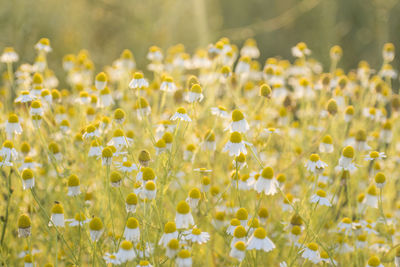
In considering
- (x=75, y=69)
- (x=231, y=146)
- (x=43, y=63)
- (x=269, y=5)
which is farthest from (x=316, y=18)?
(x=231, y=146)

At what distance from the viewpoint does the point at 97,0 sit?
617 centimetres

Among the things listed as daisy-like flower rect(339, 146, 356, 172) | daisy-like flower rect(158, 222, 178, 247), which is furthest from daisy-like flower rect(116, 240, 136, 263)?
daisy-like flower rect(339, 146, 356, 172)

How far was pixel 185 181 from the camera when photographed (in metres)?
2.40

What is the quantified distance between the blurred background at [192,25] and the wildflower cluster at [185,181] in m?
1.78

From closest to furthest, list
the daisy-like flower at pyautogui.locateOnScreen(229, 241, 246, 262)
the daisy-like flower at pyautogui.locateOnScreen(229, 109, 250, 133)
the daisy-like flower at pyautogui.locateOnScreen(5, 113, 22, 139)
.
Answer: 1. the daisy-like flower at pyautogui.locateOnScreen(229, 241, 246, 262)
2. the daisy-like flower at pyautogui.locateOnScreen(229, 109, 250, 133)
3. the daisy-like flower at pyautogui.locateOnScreen(5, 113, 22, 139)

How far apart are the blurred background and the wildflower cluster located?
178 cm

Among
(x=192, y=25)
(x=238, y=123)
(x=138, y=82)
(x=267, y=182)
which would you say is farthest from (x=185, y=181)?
(x=192, y=25)

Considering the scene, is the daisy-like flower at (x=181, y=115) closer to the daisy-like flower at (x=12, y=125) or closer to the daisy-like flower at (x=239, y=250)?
the daisy-like flower at (x=239, y=250)

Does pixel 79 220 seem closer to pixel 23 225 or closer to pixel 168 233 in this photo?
pixel 23 225

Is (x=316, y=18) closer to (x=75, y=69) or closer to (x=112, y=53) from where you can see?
(x=112, y=53)

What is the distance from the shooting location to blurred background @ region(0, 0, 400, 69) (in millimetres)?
4770

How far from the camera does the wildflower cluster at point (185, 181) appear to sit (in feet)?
5.07

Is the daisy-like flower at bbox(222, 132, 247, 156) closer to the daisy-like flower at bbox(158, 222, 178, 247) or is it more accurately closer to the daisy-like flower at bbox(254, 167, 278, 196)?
the daisy-like flower at bbox(254, 167, 278, 196)

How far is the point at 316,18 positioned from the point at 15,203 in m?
5.89
